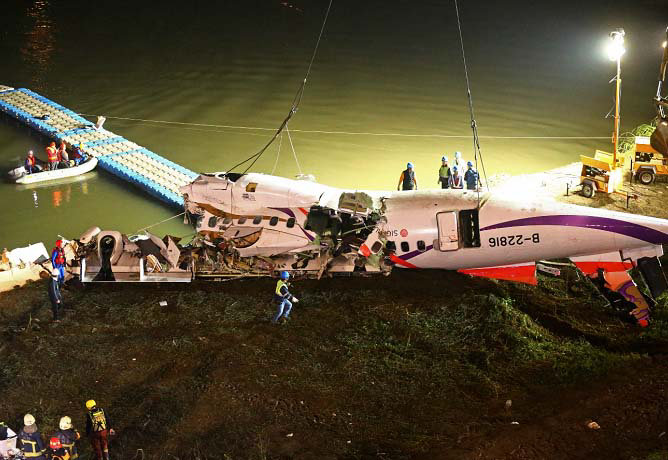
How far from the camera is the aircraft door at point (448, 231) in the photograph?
66.8ft

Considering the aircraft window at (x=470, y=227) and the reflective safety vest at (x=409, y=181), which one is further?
the reflective safety vest at (x=409, y=181)

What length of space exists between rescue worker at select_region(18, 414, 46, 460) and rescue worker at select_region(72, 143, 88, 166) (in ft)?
70.0

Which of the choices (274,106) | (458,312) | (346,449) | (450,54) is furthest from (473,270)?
(450,54)

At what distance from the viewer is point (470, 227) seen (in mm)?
20406

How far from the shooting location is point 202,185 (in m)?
22.2

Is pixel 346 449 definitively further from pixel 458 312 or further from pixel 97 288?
pixel 97 288

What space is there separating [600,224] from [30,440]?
1416 cm

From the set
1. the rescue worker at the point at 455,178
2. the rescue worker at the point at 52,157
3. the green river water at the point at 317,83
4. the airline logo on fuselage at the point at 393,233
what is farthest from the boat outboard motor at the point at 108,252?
the rescue worker at the point at 52,157

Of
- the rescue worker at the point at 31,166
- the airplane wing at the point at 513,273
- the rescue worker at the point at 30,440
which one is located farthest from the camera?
the rescue worker at the point at 31,166

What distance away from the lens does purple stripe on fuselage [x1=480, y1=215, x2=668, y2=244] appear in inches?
762

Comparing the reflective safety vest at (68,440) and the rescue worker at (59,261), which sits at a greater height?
the rescue worker at (59,261)

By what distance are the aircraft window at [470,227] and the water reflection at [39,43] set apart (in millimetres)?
33450

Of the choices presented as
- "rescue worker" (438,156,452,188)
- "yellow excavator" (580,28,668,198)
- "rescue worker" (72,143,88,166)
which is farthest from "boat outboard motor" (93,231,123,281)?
"yellow excavator" (580,28,668,198)

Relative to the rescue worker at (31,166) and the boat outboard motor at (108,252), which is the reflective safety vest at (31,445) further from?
the rescue worker at (31,166)
